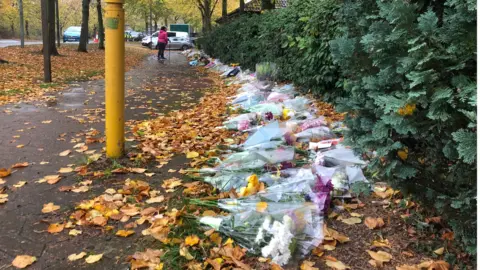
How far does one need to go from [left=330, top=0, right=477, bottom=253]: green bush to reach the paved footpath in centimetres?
167

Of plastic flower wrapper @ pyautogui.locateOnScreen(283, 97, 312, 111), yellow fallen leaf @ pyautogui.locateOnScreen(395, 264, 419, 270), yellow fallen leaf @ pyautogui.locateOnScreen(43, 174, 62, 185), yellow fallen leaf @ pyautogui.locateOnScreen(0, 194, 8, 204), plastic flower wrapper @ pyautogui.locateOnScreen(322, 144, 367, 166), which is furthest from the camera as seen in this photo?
plastic flower wrapper @ pyautogui.locateOnScreen(283, 97, 312, 111)

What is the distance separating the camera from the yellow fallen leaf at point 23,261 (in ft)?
8.56

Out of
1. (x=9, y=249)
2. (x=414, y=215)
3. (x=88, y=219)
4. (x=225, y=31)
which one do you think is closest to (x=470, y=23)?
(x=414, y=215)

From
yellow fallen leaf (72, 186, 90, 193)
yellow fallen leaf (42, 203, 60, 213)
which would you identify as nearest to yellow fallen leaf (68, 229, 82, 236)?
yellow fallen leaf (42, 203, 60, 213)

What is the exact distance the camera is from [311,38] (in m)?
7.45

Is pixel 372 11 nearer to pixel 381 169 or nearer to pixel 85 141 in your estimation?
pixel 381 169

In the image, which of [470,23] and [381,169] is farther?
[381,169]

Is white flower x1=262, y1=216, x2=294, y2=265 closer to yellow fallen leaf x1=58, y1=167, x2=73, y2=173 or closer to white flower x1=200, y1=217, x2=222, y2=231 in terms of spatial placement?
white flower x1=200, y1=217, x2=222, y2=231

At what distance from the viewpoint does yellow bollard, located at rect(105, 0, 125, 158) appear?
418 centimetres

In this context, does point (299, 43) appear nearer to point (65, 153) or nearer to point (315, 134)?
point (315, 134)

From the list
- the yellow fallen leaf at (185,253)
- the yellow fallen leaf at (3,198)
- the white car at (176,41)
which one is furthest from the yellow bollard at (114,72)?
the white car at (176,41)

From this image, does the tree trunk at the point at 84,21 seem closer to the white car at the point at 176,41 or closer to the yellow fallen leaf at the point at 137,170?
the white car at the point at 176,41

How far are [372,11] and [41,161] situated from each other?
3.65 metres

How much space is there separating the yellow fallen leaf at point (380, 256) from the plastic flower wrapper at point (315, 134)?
2238mm
